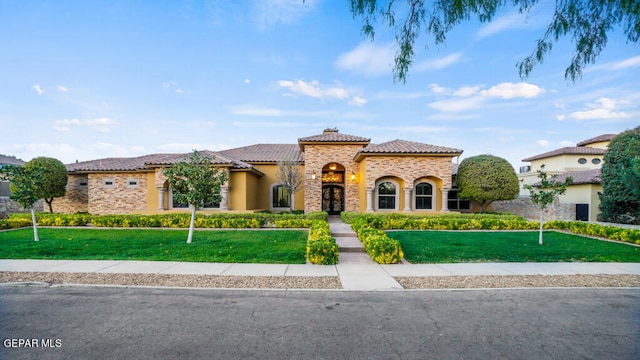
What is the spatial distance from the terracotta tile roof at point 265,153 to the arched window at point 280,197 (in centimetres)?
225

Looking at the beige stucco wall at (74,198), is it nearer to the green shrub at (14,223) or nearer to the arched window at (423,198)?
the green shrub at (14,223)

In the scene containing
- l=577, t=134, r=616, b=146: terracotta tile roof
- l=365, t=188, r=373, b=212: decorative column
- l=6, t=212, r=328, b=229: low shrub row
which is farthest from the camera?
l=577, t=134, r=616, b=146: terracotta tile roof

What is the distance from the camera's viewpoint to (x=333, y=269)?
7.16 meters

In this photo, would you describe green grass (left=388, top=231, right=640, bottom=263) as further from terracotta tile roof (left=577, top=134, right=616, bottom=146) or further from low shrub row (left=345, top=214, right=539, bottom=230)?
terracotta tile roof (left=577, top=134, right=616, bottom=146)

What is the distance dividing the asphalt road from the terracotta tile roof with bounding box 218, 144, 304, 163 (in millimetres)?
17299

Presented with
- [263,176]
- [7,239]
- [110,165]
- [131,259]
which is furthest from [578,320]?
[110,165]

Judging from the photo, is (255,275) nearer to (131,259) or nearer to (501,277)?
(131,259)

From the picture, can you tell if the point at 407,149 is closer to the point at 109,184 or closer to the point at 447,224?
the point at 447,224

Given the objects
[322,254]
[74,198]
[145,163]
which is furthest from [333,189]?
[74,198]

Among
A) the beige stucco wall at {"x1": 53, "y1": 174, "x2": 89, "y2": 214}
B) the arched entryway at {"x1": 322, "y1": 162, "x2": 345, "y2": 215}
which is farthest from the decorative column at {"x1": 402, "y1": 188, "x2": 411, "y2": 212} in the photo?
the beige stucco wall at {"x1": 53, "y1": 174, "x2": 89, "y2": 214}

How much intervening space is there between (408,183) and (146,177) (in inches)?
723

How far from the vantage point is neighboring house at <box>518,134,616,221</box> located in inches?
782

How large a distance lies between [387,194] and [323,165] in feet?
15.7

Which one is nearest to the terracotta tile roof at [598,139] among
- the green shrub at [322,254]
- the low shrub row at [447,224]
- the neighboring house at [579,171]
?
the neighboring house at [579,171]
